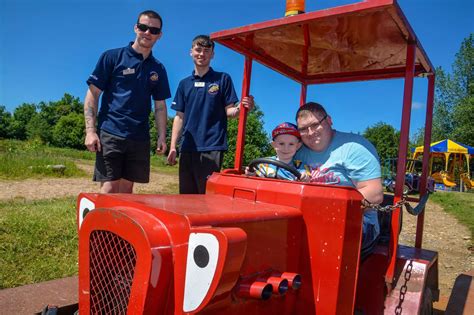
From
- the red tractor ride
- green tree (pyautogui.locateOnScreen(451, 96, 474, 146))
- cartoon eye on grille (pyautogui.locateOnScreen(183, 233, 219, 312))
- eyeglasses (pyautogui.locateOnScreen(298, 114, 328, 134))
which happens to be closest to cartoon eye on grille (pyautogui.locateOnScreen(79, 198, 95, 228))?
the red tractor ride

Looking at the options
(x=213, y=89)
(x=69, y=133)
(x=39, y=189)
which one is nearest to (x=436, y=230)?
(x=213, y=89)

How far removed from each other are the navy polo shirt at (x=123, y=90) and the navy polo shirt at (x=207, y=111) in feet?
1.38

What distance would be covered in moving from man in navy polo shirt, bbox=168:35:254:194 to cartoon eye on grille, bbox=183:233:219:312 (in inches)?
95.6

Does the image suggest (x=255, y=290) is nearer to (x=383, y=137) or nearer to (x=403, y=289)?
(x=403, y=289)

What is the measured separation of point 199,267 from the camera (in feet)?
4.49

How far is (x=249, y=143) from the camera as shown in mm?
21375

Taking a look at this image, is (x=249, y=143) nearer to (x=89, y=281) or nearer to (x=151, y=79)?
(x=151, y=79)

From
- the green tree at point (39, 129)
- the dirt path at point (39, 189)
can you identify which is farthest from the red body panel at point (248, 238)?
the green tree at point (39, 129)

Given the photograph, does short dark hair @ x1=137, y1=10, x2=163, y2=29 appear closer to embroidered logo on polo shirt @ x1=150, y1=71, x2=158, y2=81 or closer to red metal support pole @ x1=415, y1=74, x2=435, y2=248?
embroidered logo on polo shirt @ x1=150, y1=71, x2=158, y2=81

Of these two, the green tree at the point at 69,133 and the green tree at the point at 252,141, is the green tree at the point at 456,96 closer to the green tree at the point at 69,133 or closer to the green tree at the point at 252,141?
the green tree at the point at 252,141

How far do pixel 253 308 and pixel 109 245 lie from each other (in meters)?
0.66

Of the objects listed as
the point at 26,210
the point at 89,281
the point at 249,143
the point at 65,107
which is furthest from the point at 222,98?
the point at 65,107

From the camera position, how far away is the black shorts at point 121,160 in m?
3.63

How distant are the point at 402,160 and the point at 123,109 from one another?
95.1 inches
